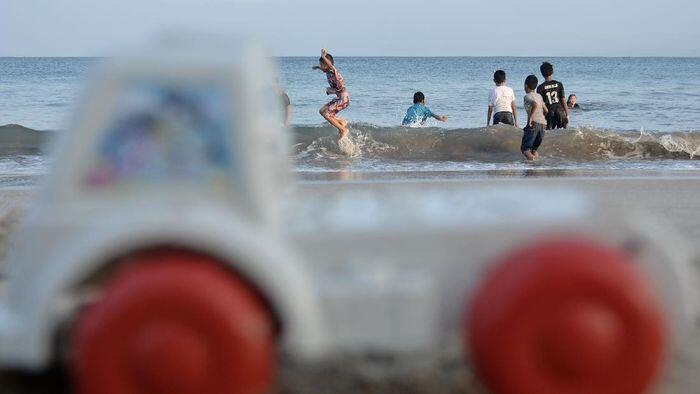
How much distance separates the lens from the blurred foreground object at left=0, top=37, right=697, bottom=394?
2.70 metres

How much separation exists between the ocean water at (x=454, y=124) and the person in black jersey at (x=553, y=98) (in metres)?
0.56

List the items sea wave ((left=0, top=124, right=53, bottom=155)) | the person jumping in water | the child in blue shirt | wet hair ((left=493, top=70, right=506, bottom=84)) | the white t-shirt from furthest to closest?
the child in blue shirt < sea wave ((left=0, top=124, right=53, bottom=155)) < the white t-shirt < wet hair ((left=493, top=70, right=506, bottom=84)) < the person jumping in water

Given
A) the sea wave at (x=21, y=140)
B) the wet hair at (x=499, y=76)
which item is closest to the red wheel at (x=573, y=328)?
the wet hair at (x=499, y=76)

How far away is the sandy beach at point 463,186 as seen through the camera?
3383 millimetres

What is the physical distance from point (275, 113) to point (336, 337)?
1.26m

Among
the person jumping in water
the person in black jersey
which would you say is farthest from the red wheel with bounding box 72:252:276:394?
the person in black jersey

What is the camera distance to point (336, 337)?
284cm

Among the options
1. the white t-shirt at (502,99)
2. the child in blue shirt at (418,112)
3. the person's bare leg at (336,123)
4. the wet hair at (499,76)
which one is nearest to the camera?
the wet hair at (499,76)

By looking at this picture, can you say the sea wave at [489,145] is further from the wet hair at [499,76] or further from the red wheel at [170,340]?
the red wheel at [170,340]

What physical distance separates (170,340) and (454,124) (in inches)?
912

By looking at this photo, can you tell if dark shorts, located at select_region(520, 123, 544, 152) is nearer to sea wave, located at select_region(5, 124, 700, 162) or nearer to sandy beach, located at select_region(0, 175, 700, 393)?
sea wave, located at select_region(5, 124, 700, 162)

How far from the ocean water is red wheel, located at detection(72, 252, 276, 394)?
84cm

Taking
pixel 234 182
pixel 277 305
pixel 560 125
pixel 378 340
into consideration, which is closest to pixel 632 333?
pixel 378 340

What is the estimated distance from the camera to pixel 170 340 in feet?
8.79
